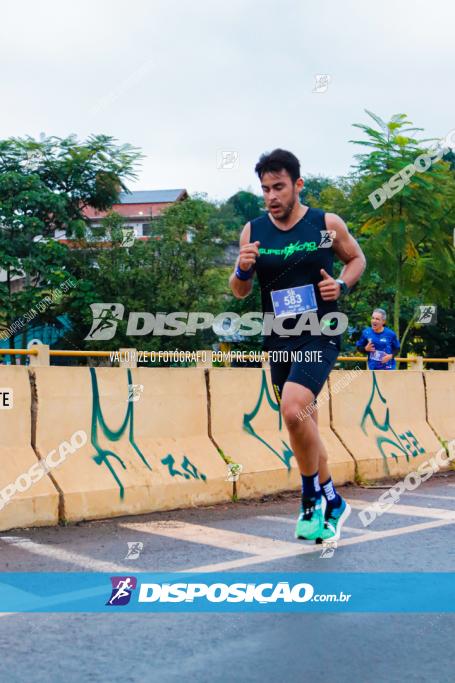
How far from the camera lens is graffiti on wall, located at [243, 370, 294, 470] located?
9320 mm

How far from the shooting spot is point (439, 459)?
1216cm

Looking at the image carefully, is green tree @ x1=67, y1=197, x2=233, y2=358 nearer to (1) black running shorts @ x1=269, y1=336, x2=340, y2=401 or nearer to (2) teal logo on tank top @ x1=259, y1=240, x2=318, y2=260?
(1) black running shorts @ x1=269, y1=336, x2=340, y2=401

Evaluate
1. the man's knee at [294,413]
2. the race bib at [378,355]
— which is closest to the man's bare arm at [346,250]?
the man's knee at [294,413]

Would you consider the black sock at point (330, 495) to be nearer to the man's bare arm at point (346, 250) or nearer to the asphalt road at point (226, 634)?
the asphalt road at point (226, 634)

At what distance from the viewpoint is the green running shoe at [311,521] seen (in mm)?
5941

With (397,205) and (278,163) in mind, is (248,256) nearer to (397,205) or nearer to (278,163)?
(278,163)

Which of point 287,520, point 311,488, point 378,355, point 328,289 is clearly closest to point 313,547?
point 311,488

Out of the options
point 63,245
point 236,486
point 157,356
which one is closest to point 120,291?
point 63,245

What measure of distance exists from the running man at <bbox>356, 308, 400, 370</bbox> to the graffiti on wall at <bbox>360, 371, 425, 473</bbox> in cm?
191

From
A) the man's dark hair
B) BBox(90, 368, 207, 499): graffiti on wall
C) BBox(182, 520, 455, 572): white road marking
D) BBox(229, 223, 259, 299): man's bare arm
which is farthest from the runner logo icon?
the man's dark hair

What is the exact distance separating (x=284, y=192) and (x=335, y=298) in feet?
2.45

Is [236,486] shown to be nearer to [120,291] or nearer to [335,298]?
[335,298]

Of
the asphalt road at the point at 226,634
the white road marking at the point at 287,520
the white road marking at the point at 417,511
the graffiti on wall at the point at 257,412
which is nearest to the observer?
the asphalt road at the point at 226,634

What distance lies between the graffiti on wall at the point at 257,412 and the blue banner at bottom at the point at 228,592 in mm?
4137
